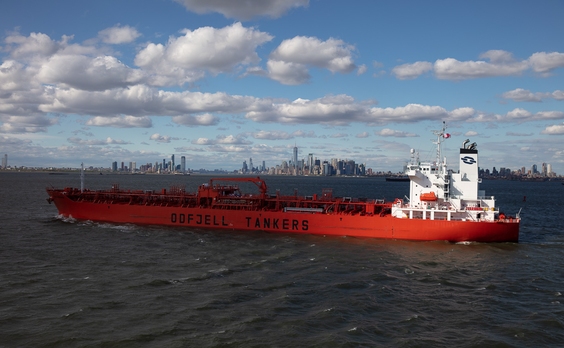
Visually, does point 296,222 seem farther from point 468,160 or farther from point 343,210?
point 468,160

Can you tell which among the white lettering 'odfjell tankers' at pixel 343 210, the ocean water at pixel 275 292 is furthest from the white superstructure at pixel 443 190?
the ocean water at pixel 275 292

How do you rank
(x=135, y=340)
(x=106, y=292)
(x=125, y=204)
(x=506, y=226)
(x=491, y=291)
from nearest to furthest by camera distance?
1. (x=135, y=340)
2. (x=106, y=292)
3. (x=491, y=291)
4. (x=506, y=226)
5. (x=125, y=204)

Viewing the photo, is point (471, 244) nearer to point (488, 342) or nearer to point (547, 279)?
point (547, 279)

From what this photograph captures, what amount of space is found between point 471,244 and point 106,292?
95.3ft

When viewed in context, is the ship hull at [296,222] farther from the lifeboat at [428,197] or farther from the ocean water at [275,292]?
the lifeboat at [428,197]

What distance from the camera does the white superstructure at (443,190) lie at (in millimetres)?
37281

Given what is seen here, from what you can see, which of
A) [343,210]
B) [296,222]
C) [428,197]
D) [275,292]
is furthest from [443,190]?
[275,292]

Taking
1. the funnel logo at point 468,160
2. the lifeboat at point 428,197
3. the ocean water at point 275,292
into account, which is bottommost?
the ocean water at point 275,292

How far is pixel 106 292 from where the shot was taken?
22.0 m

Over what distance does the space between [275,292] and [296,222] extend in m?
18.8

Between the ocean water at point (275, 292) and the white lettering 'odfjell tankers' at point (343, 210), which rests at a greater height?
the white lettering 'odfjell tankers' at point (343, 210)

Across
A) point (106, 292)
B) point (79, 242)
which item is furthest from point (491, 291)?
point (79, 242)

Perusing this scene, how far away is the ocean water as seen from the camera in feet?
55.9

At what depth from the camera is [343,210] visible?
44125mm
